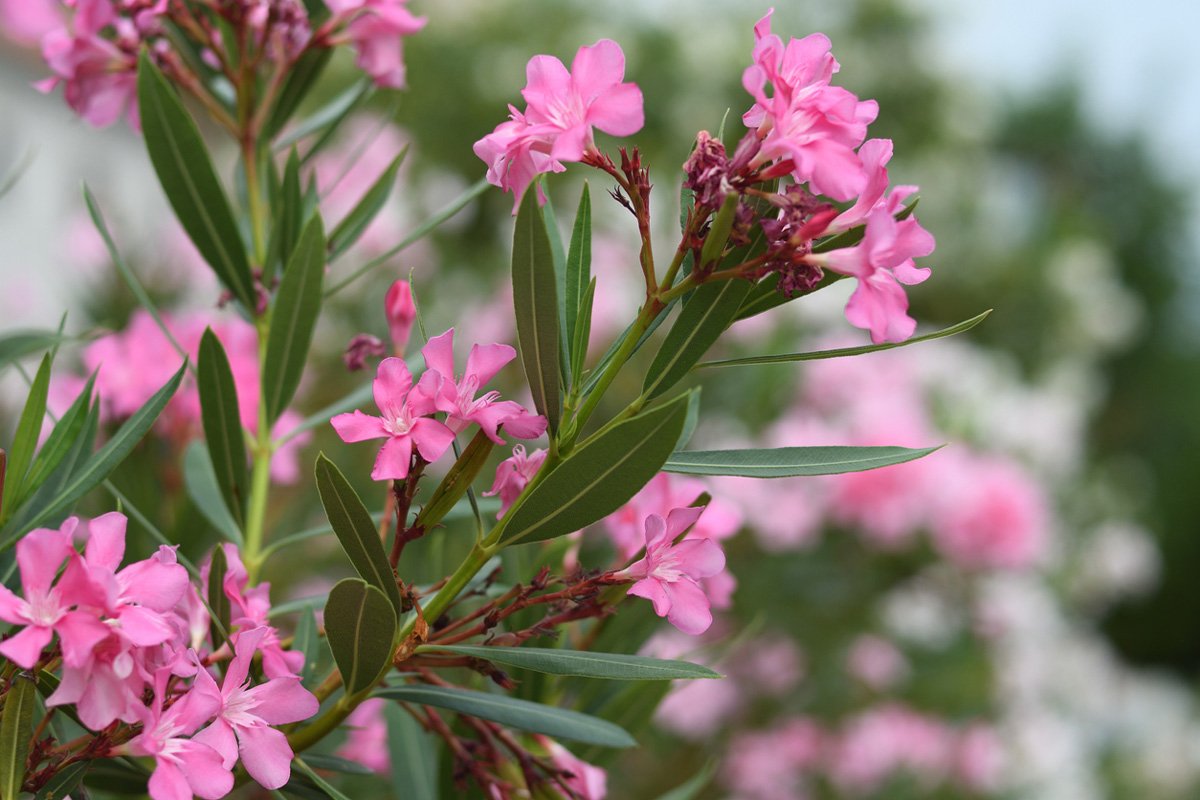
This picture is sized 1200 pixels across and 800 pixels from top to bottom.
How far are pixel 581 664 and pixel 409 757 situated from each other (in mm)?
203

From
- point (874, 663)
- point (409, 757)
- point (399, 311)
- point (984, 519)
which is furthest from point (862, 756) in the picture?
point (399, 311)

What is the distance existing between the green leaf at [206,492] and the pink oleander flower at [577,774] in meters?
0.17

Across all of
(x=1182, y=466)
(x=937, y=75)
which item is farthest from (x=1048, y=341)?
(x=1182, y=466)

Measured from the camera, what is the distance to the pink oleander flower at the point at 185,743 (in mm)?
290

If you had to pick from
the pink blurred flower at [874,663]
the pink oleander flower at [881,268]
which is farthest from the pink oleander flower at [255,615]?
the pink blurred flower at [874,663]

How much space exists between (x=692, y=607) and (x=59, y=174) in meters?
8.41

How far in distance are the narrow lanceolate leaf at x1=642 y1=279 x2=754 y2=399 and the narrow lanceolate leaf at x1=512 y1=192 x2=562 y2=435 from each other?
36mm

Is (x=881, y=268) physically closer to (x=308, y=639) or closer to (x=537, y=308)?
(x=537, y=308)

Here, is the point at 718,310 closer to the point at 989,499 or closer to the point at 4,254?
the point at 989,499

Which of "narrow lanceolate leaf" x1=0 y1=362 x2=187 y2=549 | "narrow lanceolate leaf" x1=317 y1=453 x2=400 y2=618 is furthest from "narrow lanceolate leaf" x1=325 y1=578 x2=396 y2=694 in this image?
"narrow lanceolate leaf" x1=0 y1=362 x2=187 y2=549

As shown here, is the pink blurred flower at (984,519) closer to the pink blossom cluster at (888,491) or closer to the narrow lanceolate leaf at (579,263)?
the pink blossom cluster at (888,491)

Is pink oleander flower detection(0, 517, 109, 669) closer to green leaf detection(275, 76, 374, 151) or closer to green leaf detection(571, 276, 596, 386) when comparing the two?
green leaf detection(571, 276, 596, 386)

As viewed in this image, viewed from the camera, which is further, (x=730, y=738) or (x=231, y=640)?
(x=730, y=738)

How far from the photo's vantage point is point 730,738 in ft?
5.56
